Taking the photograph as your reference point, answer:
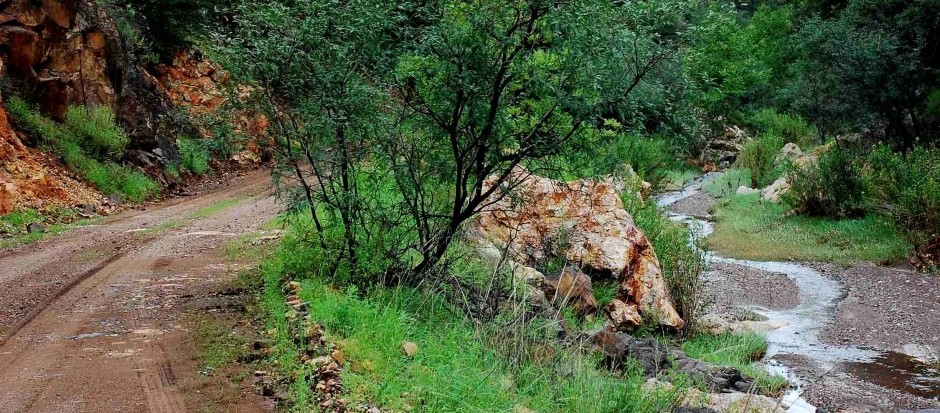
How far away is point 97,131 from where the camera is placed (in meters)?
18.2

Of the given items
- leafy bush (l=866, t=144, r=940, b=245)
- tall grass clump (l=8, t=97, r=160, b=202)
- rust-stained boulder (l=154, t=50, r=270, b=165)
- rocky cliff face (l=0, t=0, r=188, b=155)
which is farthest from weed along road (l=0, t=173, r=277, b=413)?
leafy bush (l=866, t=144, r=940, b=245)

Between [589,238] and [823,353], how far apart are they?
379 cm

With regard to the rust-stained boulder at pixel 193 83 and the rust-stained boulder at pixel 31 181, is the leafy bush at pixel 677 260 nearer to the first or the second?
the rust-stained boulder at pixel 31 181

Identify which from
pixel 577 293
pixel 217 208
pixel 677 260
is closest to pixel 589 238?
pixel 577 293

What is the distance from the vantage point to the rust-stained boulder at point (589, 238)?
36.9 feet

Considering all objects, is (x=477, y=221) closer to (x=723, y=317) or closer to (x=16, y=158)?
(x=723, y=317)

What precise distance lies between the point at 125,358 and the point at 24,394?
910 mm

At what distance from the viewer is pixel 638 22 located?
7.25m

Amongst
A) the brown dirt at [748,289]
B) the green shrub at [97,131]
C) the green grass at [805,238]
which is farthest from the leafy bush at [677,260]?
the green shrub at [97,131]

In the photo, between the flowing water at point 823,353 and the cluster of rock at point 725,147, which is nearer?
the flowing water at point 823,353

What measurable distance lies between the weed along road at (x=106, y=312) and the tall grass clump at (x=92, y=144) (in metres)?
3.37

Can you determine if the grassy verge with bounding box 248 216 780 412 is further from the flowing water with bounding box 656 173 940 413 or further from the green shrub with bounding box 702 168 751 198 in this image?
the green shrub with bounding box 702 168 751 198

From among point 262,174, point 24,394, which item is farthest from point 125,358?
point 262,174

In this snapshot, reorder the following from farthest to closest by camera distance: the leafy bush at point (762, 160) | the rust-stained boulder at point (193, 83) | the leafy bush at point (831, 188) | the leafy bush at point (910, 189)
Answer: the leafy bush at point (762, 160) → the rust-stained boulder at point (193, 83) → the leafy bush at point (831, 188) → the leafy bush at point (910, 189)
